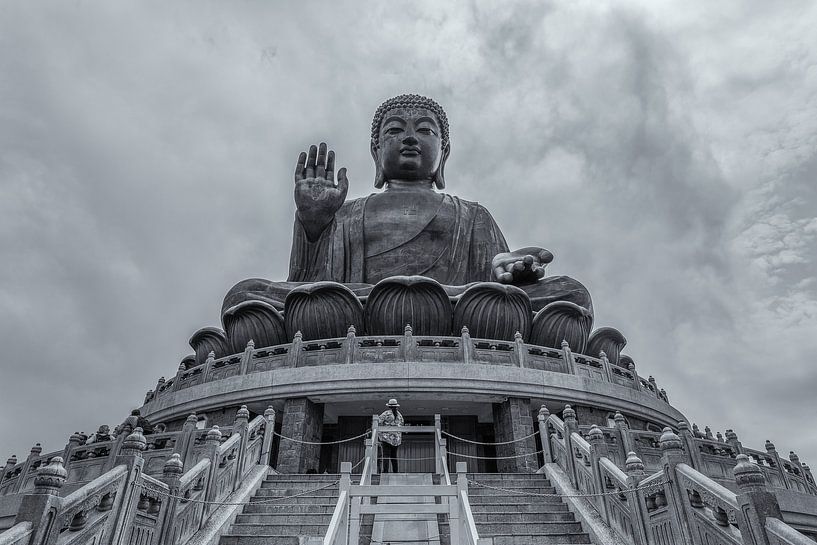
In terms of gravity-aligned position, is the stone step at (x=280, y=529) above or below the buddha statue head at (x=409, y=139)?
below

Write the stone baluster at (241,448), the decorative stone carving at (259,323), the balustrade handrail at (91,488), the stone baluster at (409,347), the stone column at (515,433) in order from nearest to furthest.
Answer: the balustrade handrail at (91,488), the stone baluster at (241,448), the stone column at (515,433), the stone baluster at (409,347), the decorative stone carving at (259,323)

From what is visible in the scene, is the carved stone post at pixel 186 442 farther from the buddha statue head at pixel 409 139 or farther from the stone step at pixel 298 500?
the buddha statue head at pixel 409 139

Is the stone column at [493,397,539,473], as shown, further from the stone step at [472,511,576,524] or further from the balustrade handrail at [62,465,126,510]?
the balustrade handrail at [62,465,126,510]

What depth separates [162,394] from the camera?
472 inches

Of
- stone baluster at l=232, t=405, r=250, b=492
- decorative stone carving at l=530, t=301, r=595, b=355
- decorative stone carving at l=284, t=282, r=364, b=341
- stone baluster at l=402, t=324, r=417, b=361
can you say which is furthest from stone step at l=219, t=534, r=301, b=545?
decorative stone carving at l=530, t=301, r=595, b=355

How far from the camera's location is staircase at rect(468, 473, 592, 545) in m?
5.58

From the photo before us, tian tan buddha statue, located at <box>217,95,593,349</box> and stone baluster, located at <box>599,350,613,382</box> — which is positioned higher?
tian tan buddha statue, located at <box>217,95,593,349</box>

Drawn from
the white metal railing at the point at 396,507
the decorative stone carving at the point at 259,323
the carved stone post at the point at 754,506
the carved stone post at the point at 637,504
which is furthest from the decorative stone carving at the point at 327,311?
the carved stone post at the point at 754,506

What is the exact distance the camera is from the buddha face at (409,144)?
1819 cm

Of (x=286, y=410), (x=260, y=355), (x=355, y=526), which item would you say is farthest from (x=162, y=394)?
(x=355, y=526)

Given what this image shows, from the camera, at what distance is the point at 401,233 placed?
1667 cm

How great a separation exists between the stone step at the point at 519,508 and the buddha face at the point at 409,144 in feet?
43.4

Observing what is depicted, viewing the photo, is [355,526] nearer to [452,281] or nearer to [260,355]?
[260,355]

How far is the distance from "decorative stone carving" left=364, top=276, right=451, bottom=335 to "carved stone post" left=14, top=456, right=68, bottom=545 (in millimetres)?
8611
